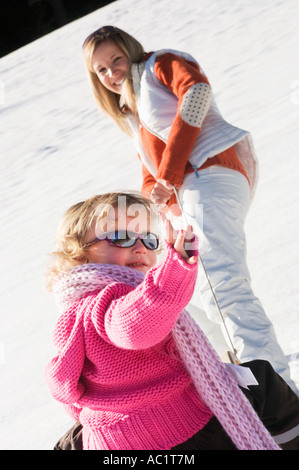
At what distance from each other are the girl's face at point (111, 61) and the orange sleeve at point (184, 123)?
264 millimetres

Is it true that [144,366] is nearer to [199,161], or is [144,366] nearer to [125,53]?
[199,161]

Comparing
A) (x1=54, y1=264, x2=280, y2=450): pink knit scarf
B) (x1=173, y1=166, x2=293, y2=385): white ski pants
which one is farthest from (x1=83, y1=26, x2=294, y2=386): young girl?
(x1=54, y1=264, x2=280, y2=450): pink knit scarf

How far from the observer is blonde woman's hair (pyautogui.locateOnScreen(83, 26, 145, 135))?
2.43 meters

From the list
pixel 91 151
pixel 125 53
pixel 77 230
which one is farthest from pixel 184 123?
pixel 91 151

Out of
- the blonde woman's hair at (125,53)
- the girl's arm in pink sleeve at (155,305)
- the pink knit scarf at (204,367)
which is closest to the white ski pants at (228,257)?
the blonde woman's hair at (125,53)

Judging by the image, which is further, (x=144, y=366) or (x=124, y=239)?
(x=124, y=239)

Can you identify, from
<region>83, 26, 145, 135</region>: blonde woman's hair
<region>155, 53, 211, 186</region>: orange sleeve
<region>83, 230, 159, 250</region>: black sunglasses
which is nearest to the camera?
<region>83, 230, 159, 250</region>: black sunglasses

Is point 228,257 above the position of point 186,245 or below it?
below

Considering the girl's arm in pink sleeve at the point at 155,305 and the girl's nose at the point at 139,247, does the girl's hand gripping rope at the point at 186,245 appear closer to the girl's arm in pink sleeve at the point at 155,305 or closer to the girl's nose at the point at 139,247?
the girl's arm in pink sleeve at the point at 155,305

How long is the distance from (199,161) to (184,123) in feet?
0.44

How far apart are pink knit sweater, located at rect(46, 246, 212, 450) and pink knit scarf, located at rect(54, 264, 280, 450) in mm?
28

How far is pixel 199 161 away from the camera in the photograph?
7.29 feet

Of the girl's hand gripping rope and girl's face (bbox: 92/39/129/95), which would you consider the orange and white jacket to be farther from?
the girl's hand gripping rope

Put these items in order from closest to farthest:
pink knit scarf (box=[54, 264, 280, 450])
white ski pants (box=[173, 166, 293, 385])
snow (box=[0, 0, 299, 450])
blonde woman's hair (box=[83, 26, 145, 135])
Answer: pink knit scarf (box=[54, 264, 280, 450])
white ski pants (box=[173, 166, 293, 385])
blonde woman's hair (box=[83, 26, 145, 135])
snow (box=[0, 0, 299, 450])
